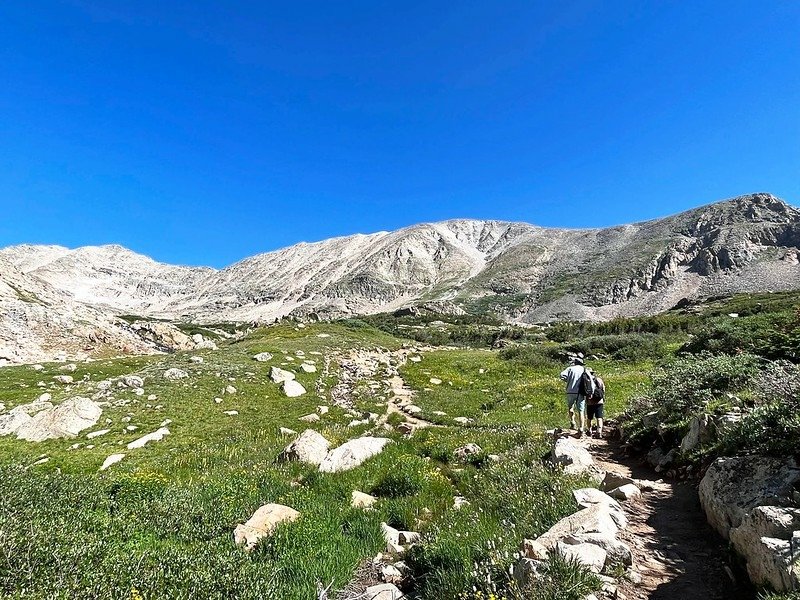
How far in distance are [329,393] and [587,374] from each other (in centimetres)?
1569

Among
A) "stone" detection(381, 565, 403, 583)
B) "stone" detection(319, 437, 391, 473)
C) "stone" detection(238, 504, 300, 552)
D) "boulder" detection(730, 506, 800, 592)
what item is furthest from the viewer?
"stone" detection(319, 437, 391, 473)

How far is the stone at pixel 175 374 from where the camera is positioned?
2331 cm

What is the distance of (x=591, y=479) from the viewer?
7957mm

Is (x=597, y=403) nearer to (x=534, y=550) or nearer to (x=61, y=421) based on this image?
(x=534, y=550)

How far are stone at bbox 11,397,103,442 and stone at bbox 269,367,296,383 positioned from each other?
9.72 meters

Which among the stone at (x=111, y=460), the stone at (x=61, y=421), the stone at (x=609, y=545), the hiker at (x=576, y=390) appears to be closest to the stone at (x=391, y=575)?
the stone at (x=609, y=545)

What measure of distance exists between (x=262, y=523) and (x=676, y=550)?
6.49 m

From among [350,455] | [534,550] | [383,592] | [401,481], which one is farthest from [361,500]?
[534,550]

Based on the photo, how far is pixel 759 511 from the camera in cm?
482

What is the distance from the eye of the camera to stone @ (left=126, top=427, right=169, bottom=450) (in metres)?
14.3

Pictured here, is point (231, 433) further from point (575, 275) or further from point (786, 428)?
point (575, 275)

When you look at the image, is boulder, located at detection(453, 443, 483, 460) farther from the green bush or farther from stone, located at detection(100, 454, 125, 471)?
stone, located at detection(100, 454, 125, 471)

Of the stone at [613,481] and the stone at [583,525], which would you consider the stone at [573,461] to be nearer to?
the stone at [613,481]

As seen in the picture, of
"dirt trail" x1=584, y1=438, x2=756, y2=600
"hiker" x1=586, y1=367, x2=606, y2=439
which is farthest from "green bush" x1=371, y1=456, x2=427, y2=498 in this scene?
"hiker" x1=586, y1=367, x2=606, y2=439
